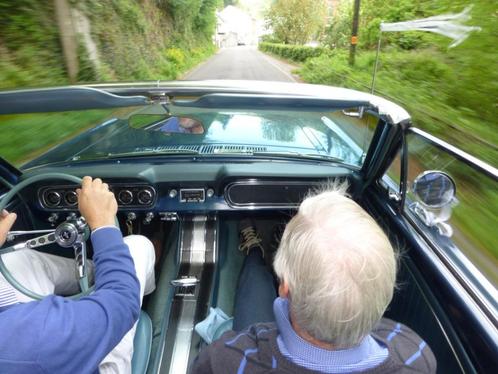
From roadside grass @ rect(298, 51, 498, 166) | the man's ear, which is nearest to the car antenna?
the man's ear

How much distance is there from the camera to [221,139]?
2.82m

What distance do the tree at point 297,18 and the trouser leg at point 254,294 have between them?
38.0 m

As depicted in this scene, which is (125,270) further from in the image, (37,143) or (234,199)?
(37,143)

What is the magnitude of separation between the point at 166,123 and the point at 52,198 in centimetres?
109

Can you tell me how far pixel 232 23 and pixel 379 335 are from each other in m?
94.4

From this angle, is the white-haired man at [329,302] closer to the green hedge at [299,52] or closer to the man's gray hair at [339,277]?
the man's gray hair at [339,277]

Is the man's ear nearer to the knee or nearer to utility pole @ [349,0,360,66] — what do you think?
the knee

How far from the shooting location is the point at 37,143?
17.3ft

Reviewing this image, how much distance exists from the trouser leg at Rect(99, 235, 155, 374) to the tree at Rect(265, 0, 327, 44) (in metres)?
38.3

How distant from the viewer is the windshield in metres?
2.66

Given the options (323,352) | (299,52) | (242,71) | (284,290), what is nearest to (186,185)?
(284,290)

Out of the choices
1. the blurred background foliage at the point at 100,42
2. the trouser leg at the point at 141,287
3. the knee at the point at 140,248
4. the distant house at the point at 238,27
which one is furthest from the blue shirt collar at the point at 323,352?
the distant house at the point at 238,27

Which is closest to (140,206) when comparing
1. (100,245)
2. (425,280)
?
(100,245)

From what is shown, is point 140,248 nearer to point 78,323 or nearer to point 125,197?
point 125,197
